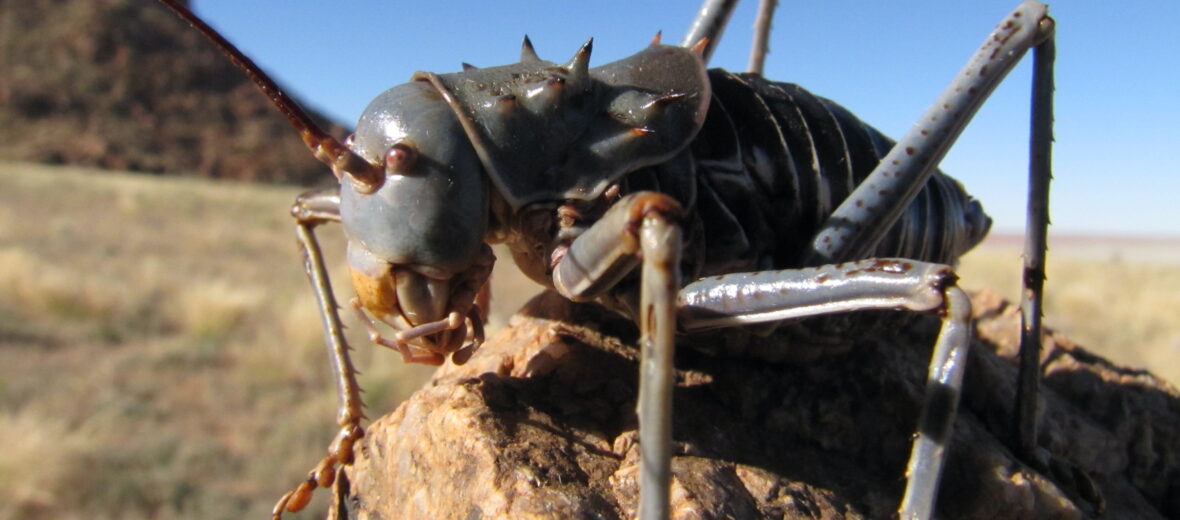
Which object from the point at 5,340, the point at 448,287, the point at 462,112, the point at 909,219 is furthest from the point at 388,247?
the point at 5,340

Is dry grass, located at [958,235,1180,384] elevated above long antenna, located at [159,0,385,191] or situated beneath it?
elevated above

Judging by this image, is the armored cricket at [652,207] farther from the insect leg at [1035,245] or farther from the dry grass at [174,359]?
the dry grass at [174,359]

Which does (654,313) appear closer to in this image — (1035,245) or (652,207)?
(652,207)

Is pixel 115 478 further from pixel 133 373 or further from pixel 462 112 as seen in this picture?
pixel 462 112

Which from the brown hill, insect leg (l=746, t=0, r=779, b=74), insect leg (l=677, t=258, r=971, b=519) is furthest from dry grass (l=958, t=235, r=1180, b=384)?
the brown hill

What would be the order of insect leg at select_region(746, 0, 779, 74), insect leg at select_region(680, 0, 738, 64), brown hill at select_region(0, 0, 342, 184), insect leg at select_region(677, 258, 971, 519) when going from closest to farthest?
insect leg at select_region(677, 258, 971, 519)
insect leg at select_region(680, 0, 738, 64)
insect leg at select_region(746, 0, 779, 74)
brown hill at select_region(0, 0, 342, 184)

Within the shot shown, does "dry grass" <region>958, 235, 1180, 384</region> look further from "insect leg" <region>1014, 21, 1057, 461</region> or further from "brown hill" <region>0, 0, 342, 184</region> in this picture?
"brown hill" <region>0, 0, 342, 184</region>

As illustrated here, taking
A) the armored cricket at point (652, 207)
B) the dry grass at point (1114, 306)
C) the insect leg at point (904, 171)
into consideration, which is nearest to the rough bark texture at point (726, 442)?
the armored cricket at point (652, 207)
